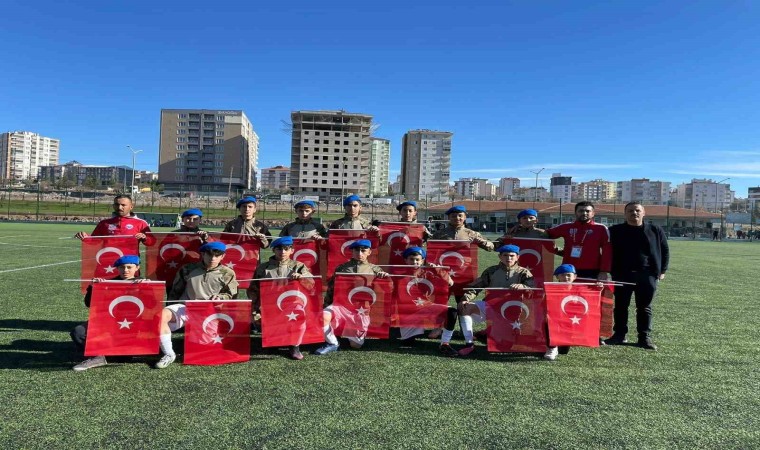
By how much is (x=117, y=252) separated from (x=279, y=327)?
2881mm

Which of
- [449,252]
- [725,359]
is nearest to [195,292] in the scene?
[449,252]

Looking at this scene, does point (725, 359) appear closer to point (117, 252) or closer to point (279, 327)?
point (279, 327)

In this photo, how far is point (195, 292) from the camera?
5785 millimetres

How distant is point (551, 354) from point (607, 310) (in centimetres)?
113

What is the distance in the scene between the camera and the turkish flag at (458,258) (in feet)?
23.0

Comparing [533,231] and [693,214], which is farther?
[693,214]

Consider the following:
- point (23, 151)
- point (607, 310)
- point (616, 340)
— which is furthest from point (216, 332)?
point (23, 151)

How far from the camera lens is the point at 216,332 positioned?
554cm

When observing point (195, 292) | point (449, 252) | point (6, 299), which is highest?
point (449, 252)

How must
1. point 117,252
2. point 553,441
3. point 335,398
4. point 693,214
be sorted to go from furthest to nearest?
1. point 693,214
2. point 117,252
3. point 335,398
4. point 553,441

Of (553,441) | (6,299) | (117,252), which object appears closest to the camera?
(553,441)

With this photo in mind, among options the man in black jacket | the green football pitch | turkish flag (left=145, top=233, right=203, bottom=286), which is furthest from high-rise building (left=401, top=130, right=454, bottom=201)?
the green football pitch

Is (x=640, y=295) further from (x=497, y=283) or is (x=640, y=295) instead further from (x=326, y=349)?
(x=326, y=349)

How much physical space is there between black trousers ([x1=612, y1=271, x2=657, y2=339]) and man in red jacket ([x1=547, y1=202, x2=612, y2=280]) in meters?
0.29
